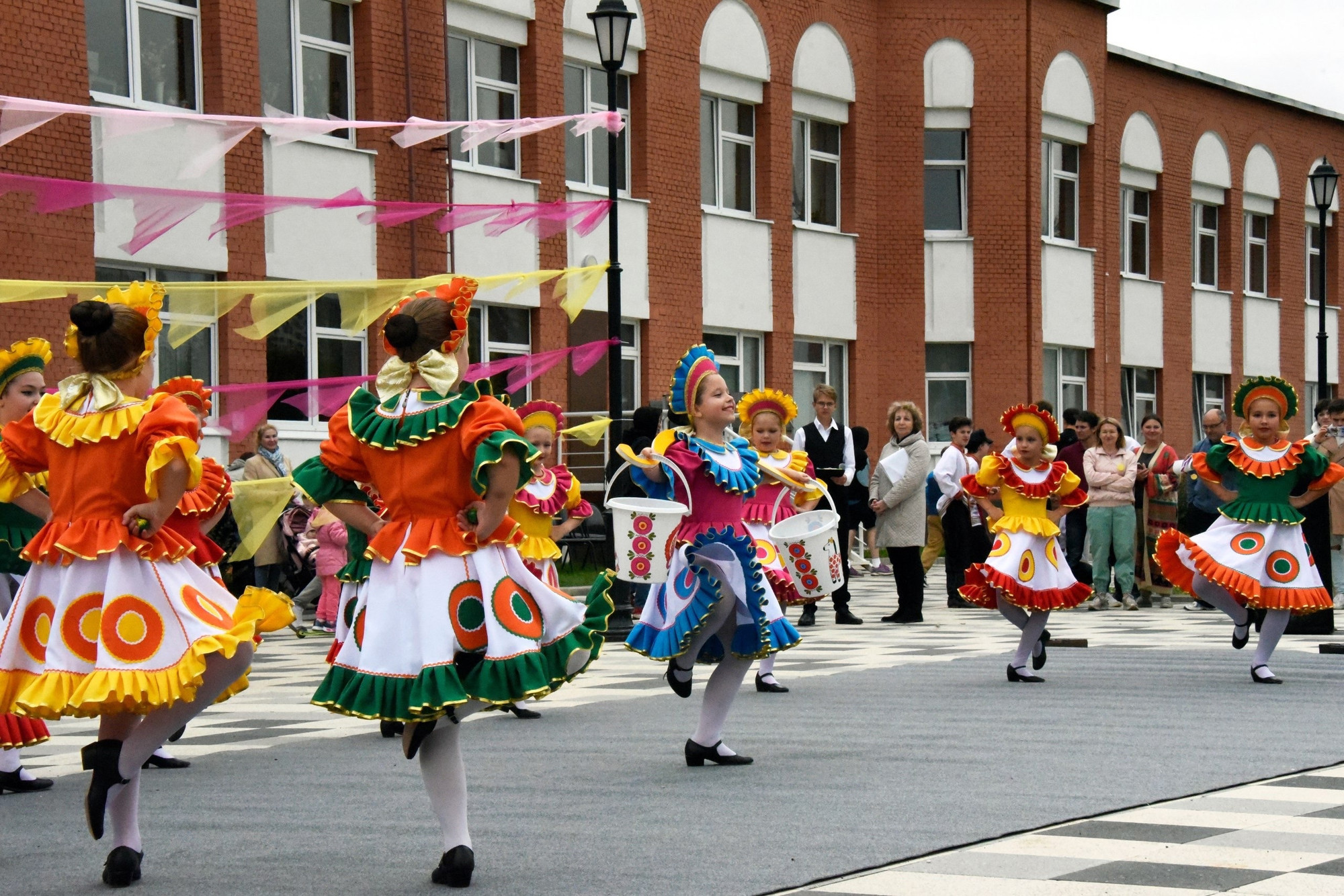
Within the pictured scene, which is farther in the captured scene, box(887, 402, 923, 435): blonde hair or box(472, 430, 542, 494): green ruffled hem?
box(887, 402, 923, 435): blonde hair

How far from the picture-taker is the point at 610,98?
15047 millimetres

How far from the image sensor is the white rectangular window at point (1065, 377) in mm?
33312

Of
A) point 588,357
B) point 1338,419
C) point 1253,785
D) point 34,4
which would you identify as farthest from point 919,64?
point 1253,785

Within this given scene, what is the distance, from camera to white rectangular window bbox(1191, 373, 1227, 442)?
38.5 metres

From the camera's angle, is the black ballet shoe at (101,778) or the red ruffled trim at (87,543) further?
the red ruffled trim at (87,543)

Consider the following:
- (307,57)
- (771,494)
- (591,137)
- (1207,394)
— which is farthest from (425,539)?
(1207,394)

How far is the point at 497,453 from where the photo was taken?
19.4 feet

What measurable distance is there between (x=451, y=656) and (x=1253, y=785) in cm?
350

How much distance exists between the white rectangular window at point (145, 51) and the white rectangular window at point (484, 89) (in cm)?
385

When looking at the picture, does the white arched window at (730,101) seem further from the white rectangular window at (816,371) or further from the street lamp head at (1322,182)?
the street lamp head at (1322,182)

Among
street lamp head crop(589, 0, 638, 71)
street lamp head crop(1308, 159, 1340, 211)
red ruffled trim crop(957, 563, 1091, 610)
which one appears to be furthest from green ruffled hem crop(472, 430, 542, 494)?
street lamp head crop(1308, 159, 1340, 211)

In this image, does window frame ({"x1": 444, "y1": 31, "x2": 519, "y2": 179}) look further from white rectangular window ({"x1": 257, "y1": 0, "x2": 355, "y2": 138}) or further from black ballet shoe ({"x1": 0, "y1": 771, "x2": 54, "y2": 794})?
black ballet shoe ({"x1": 0, "y1": 771, "x2": 54, "y2": 794})

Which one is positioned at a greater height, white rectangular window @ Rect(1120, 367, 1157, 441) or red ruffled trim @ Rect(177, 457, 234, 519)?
white rectangular window @ Rect(1120, 367, 1157, 441)

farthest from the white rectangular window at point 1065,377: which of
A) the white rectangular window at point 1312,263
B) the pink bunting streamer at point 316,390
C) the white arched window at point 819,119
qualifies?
the pink bunting streamer at point 316,390
